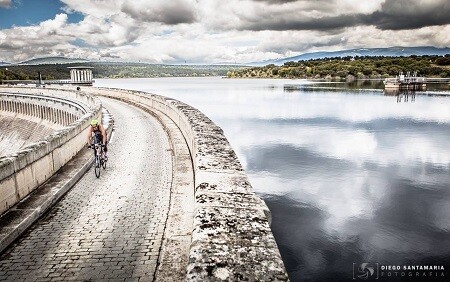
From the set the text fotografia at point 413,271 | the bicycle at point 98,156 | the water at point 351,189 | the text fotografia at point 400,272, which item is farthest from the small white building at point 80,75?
the text fotografia at point 413,271

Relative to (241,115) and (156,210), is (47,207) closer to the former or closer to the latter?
(156,210)

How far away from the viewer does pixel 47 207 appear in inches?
344

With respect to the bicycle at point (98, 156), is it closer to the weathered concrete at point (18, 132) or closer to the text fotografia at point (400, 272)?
the text fotografia at point (400, 272)

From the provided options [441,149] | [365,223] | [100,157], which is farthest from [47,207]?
[441,149]

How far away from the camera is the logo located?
41.0 feet

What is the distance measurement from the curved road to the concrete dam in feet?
0.07

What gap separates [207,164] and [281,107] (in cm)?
6090

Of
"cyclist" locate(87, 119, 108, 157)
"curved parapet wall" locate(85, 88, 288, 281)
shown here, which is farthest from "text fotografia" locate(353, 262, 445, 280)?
"cyclist" locate(87, 119, 108, 157)

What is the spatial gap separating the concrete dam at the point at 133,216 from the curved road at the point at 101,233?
0.02 meters

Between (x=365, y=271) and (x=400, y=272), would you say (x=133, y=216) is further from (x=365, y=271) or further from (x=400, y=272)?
(x=400, y=272)

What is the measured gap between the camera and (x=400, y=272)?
12.4 metres

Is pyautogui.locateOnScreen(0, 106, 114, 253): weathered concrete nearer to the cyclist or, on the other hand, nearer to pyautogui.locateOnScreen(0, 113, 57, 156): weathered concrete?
the cyclist

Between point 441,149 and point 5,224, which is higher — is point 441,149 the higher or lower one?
the lower one

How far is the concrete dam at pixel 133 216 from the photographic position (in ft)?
13.2
